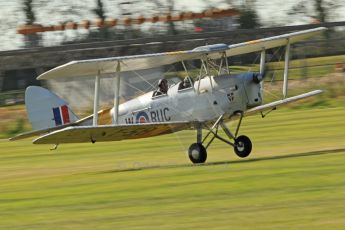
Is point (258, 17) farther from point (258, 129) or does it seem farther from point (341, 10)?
point (258, 129)

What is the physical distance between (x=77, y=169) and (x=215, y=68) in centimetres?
A: 341

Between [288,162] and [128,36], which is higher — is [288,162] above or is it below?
above

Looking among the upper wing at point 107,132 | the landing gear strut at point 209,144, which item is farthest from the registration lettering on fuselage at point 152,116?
the landing gear strut at point 209,144

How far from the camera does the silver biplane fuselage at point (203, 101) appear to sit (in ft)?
60.0

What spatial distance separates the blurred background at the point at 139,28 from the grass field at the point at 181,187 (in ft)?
69.5

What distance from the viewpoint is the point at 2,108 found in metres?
40.2

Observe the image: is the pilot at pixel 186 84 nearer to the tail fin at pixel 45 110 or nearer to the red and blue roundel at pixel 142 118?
the red and blue roundel at pixel 142 118

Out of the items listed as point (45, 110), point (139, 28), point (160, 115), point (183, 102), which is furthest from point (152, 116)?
point (139, 28)

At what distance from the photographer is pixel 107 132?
17.9 metres

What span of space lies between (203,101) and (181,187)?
14.3ft

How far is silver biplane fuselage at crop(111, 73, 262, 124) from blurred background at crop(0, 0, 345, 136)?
922 inches

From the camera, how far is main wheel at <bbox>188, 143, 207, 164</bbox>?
715 inches

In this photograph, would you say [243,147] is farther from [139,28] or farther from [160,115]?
[139,28]

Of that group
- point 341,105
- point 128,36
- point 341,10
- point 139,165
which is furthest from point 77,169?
point 341,10
